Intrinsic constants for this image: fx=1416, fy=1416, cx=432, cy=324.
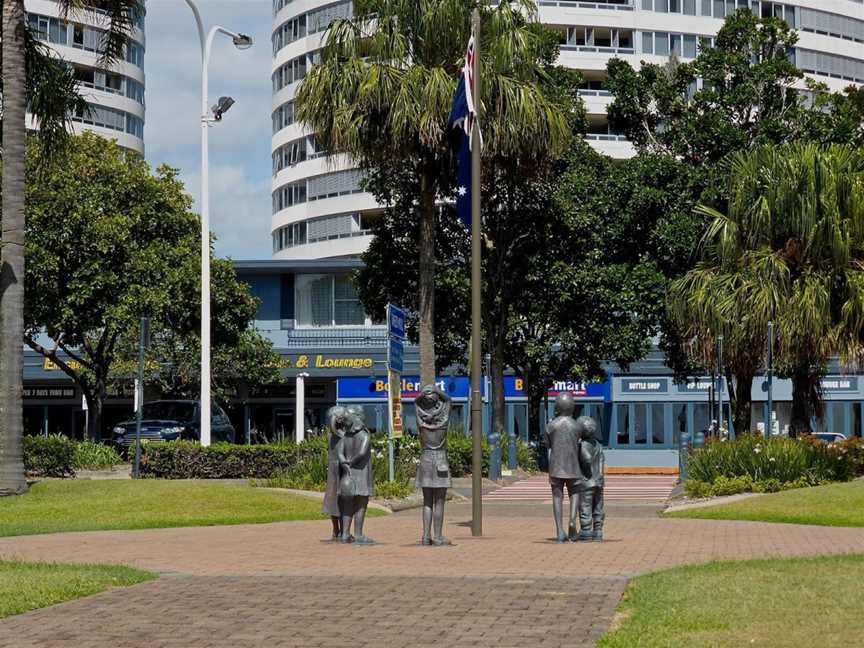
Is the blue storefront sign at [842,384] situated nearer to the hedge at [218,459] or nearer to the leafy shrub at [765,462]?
the hedge at [218,459]

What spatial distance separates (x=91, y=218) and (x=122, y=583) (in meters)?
30.5

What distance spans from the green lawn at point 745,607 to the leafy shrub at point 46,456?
17.8 metres

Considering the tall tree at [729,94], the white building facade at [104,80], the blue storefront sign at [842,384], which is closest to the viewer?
the tall tree at [729,94]

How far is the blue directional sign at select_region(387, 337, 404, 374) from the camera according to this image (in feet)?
77.8

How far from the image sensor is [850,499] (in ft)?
66.9

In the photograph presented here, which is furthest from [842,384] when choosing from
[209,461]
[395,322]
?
[395,322]

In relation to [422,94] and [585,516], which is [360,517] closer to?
[585,516]

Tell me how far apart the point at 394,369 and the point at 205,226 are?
7.44 metres

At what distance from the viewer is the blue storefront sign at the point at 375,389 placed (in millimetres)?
55125

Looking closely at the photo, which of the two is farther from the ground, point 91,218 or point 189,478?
point 91,218

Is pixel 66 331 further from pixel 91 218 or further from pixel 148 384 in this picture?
pixel 148 384

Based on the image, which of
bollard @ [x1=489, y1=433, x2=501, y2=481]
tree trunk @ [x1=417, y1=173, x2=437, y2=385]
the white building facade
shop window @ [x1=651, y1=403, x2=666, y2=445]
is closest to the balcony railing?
shop window @ [x1=651, y1=403, x2=666, y2=445]

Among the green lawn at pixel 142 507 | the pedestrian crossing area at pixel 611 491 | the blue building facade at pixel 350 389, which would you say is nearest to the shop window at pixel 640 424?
the blue building facade at pixel 350 389

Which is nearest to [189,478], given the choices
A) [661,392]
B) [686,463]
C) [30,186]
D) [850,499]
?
[686,463]
